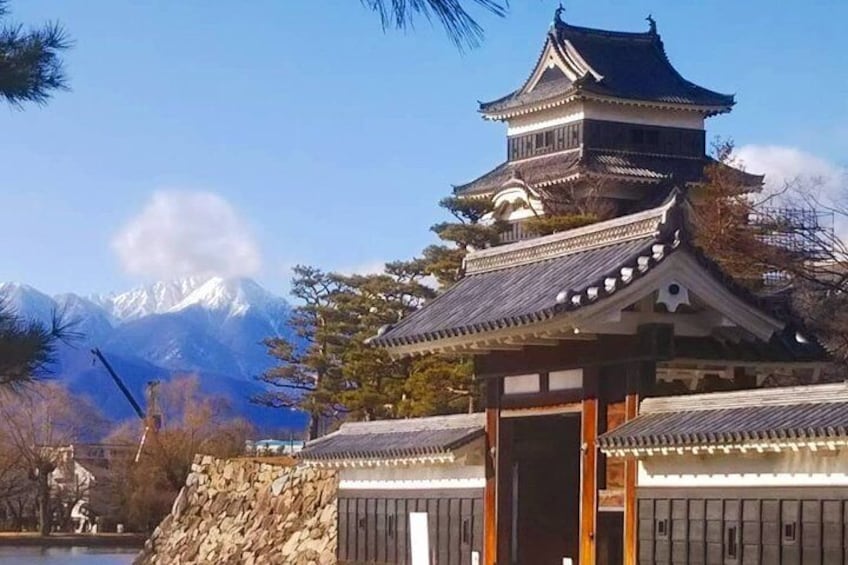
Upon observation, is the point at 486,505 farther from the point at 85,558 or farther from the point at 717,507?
the point at 85,558

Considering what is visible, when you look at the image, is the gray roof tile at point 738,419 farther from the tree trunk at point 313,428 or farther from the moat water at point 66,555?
the moat water at point 66,555

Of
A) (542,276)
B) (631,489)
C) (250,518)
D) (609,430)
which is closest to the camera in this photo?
(631,489)

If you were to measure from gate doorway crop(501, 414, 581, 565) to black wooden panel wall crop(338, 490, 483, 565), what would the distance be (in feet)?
1.44

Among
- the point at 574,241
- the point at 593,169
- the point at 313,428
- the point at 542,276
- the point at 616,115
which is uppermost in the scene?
the point at 616,115

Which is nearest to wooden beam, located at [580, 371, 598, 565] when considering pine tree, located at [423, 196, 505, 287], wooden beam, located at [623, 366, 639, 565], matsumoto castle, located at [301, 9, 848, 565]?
matsumoto castle, located at [301, 9, 848, 565]

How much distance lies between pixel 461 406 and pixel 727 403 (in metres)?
12.7

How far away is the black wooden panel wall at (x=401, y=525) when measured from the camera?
1714 centimetres

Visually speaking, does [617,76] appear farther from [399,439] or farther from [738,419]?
[738,419]

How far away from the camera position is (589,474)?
14938 mm

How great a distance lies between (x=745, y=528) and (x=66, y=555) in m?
27.8

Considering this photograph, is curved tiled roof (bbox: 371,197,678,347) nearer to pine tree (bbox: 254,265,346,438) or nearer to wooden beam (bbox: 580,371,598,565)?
wooden beam (bbox: 580,371,598,565)

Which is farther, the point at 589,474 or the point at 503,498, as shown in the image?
the point at 503,498

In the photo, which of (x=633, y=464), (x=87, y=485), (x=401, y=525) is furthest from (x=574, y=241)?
(x=87, y=485)

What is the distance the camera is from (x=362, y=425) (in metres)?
20.5
